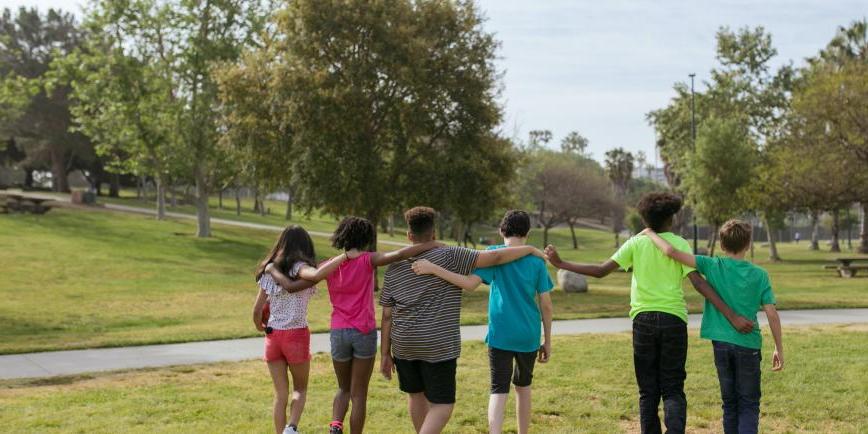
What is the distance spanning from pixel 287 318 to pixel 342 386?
621mm

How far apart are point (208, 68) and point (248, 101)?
14.8 metres

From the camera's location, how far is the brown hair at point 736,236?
555cm

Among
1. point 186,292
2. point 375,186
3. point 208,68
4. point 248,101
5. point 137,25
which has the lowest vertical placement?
point 186,292

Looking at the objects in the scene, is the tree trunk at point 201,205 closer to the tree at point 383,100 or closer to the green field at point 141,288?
the green field at point 141,288

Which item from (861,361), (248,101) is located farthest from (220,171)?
(861,361)

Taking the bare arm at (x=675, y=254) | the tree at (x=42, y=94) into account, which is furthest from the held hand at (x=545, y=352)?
the tree at (x=42, y=94)

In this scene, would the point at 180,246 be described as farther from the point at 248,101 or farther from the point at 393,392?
the point at 393,392

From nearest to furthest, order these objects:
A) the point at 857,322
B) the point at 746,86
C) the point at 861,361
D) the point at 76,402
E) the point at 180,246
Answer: the point at 76,402 < the point at 861,361 < the point at 857,322 < the point at 180,246 < the point at 746,86

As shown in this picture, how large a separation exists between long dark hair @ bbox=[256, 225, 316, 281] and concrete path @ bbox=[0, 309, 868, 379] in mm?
5059

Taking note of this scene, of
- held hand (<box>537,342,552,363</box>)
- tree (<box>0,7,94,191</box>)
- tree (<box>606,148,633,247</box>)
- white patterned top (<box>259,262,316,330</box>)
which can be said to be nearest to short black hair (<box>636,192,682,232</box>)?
held hand (<box>537,342,552,363</box>)

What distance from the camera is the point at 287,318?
5797 millimetres

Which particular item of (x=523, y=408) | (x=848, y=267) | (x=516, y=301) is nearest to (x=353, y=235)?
(x=516, y=301)

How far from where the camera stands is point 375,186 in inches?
853

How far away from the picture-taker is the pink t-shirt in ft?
18.2
